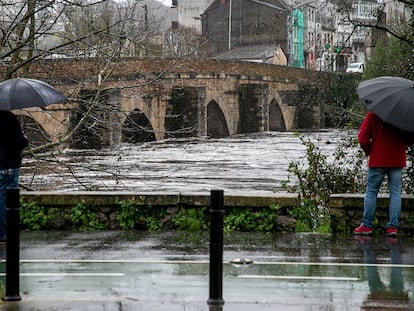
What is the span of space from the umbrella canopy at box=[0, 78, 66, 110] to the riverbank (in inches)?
48.2

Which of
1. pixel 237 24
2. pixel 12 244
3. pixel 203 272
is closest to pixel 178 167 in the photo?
pixel 203 272

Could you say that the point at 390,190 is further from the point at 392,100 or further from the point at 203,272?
the point at 203,272

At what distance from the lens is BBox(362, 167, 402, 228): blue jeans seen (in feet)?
29.2

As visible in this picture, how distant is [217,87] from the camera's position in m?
45.8

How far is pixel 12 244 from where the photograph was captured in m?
6.35

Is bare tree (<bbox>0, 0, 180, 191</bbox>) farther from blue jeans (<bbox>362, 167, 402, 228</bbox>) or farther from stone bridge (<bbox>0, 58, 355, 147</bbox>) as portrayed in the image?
stone bridge (<bbox>0, 58, 355, 147</bbox>)

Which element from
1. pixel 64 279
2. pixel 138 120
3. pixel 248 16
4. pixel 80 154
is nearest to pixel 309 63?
pixel 248 16

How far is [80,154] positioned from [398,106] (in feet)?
77.8

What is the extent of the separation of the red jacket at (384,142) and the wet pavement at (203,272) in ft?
2.62

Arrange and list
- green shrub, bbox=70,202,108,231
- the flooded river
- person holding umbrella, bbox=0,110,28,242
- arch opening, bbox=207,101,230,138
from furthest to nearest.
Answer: arch opening, bbox=207,101,230,138, the flooded river, green shrub, bbox=70,202,108,231, person holding umbrella, bbox=0,110,28,242

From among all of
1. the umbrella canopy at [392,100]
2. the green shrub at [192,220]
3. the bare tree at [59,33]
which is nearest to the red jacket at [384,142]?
the umbrella canopy at [392,100]

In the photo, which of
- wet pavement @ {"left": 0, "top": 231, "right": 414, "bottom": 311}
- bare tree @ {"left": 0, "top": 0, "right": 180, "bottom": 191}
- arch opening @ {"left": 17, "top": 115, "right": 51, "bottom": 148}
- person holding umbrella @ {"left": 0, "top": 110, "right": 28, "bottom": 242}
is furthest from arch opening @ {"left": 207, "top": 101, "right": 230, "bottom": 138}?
person holding umbrella @ {"left": 0, "top": 110, "right": 28, "bottom": 242}

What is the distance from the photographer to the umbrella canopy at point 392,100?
8648mm

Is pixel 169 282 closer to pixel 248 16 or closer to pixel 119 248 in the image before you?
pixel 119 248
